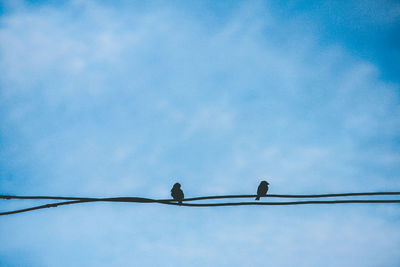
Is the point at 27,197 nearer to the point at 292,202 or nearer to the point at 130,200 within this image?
the point at 130,200

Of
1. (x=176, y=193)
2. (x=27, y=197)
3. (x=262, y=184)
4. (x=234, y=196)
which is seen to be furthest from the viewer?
(x=262, y=184)

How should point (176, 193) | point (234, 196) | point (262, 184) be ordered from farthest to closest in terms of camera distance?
point (262, 184)
point (176, 193)
point (234, 196)

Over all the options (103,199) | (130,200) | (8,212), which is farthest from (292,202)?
(8,212)

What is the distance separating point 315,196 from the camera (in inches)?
182

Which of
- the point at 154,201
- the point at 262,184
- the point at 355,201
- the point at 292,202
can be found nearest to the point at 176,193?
the point at 262,184

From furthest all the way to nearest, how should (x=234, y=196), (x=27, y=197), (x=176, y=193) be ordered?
(x=176, y=193) < (x=234, y=196) < (x=27, y=197)

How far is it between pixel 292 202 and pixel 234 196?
784 millimetres

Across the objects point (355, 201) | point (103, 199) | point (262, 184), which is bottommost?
point (103, 199)

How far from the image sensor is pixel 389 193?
175 inches

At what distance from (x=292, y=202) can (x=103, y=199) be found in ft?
8.37

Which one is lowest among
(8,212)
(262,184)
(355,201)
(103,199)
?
(8,212)

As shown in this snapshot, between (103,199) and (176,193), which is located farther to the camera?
(176,193)

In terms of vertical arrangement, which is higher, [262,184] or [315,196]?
[262,184]

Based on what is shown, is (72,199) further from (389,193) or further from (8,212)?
(389,193)
